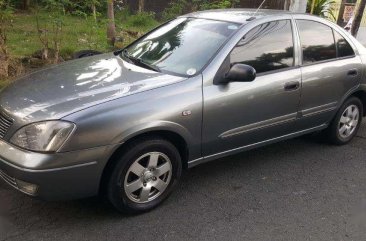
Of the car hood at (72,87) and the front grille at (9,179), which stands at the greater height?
the car hood at (72,87)

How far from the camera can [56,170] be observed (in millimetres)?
3023

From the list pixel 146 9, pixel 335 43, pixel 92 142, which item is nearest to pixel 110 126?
pixel 92 142

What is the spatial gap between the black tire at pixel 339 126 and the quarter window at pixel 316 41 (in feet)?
2.03

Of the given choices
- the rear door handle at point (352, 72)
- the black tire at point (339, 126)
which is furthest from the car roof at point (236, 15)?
the black tire at point (339, 126)

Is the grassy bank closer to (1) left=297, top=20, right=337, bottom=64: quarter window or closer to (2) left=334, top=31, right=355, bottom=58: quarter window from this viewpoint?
(1) left=297, top=20, right=337, bottom=64: quarter window

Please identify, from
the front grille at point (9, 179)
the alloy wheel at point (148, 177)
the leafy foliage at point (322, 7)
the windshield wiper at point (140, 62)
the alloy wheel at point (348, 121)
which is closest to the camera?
the front grille at point (9, 179)

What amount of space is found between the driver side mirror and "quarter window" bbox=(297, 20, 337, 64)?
1.02 metres

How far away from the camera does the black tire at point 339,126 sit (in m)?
5.00

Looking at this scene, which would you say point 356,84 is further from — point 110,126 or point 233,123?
point 110,126

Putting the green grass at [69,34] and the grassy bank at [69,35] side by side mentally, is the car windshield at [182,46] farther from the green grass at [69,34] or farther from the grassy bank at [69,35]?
the green grass at [69,34]

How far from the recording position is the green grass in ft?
25.3

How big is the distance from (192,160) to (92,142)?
1.03 metres

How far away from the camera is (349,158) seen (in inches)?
193

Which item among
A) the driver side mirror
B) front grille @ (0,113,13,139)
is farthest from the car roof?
front grille @ (0,113,13,139)
